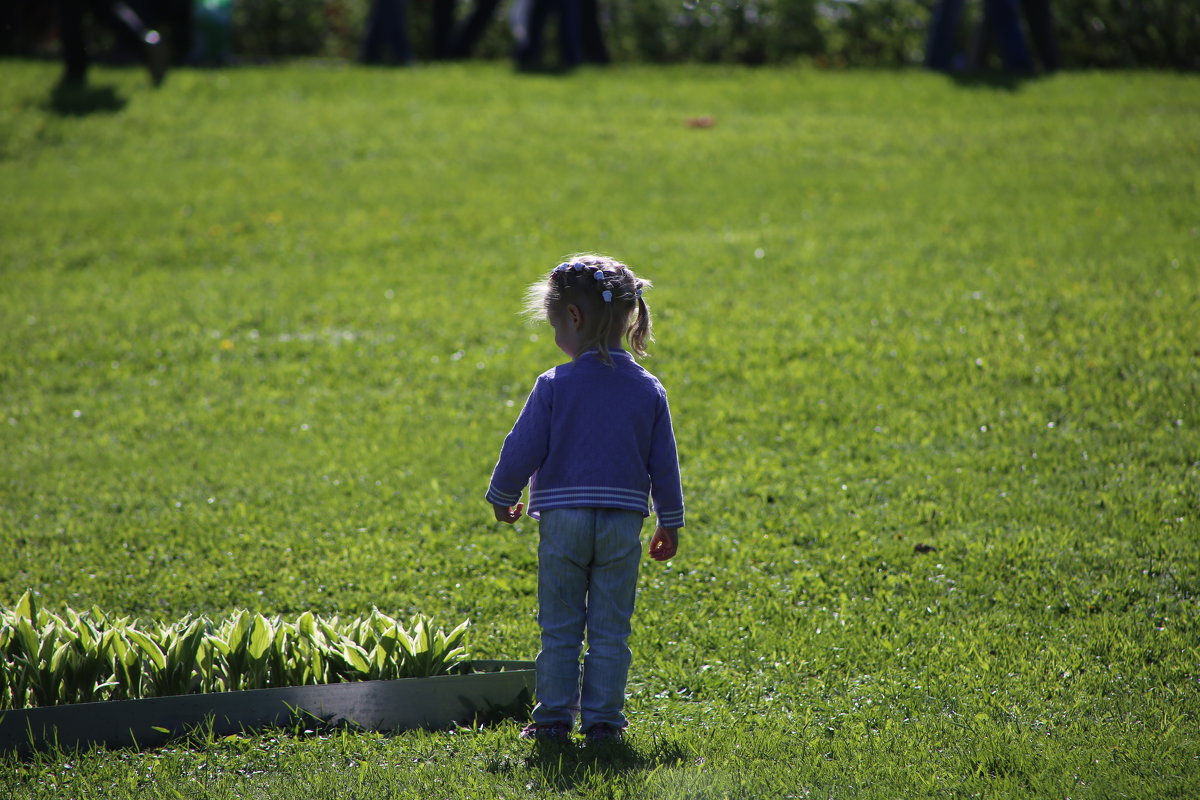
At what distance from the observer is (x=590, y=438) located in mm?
3053

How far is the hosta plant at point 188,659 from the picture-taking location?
133 inches

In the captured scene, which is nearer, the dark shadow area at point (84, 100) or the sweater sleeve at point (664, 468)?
the sweater sleeve at point (664, 468)

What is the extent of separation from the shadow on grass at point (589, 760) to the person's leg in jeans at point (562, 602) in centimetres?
12

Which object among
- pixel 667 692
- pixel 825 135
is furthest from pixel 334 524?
pixel 825 135

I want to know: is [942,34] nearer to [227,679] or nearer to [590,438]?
[590,438]

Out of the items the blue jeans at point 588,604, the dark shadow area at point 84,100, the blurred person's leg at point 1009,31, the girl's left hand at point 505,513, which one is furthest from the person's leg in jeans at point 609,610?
the blurred person's leg at point 1009,31

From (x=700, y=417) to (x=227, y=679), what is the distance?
10.4 ft

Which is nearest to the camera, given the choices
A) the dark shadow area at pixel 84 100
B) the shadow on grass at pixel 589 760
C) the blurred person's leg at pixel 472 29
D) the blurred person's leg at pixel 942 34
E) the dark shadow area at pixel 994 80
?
the shadow on grass at pixel 589 760

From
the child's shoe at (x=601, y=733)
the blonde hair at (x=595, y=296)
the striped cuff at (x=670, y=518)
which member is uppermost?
the blonde hair at (x=595, y=296)

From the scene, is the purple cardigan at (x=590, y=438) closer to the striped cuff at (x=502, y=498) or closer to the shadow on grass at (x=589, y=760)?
the striped cuff at (x=502, y=498)

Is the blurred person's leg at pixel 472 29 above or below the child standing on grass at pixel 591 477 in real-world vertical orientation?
above

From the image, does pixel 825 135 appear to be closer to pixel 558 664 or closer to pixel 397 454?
pixel 397 454

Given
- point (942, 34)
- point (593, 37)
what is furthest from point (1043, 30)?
point (593, 37)

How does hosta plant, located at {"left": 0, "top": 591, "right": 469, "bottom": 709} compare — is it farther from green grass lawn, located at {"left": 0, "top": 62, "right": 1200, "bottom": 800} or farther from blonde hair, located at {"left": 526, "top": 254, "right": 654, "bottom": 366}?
blonde hair, located at {"left": 526, "top": 254, "right": 654, "bottom": 366}
